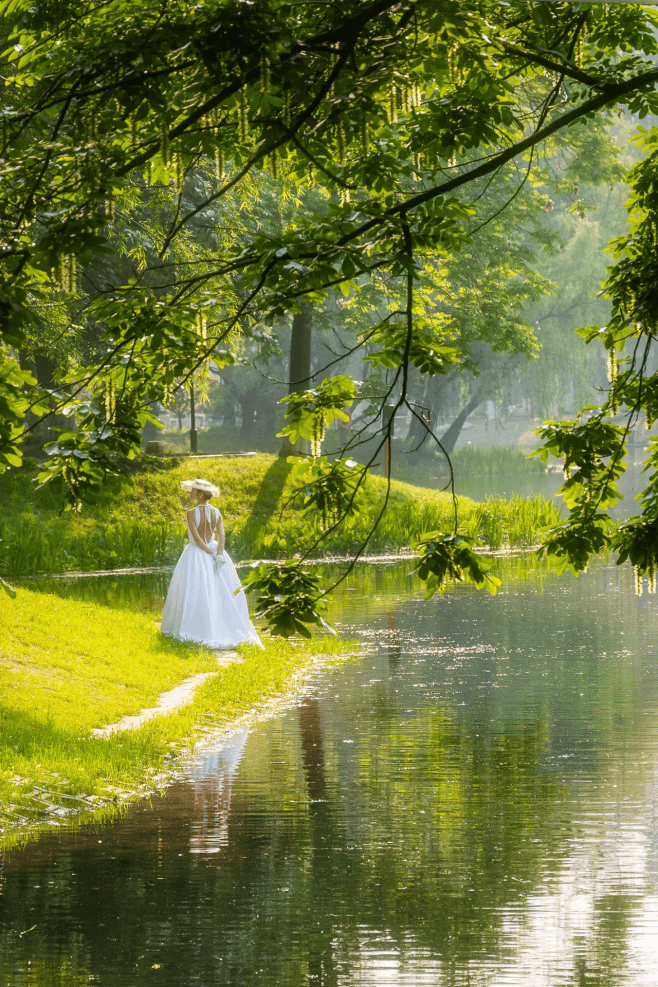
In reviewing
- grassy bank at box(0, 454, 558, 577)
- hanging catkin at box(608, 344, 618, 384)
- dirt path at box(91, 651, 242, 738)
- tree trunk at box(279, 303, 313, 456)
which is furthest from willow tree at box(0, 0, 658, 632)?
tree trunk at box(279, 303, 313, 456)

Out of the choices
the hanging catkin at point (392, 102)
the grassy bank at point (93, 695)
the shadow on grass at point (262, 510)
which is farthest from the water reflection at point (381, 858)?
the shadow on grass at point (262, 510)

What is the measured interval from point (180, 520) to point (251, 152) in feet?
69.4

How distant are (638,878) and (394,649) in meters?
9.05

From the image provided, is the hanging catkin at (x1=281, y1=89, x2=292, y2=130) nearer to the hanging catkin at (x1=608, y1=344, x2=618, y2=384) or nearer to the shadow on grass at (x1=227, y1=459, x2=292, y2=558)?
the hanging catkin at (x1=608, y1=344, x2=618, y2=384)

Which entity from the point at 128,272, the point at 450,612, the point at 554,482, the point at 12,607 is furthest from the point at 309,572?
the point at 554,482

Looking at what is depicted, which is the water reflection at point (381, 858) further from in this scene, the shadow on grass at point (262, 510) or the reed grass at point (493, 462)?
the reed grass at point (493, 462)

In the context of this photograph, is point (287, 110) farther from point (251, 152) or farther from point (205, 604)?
point (205, 604)

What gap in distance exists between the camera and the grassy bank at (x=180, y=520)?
24.0 m

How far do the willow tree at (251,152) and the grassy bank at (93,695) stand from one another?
9.84ft

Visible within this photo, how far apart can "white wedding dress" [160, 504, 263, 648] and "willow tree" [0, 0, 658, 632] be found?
8015mm

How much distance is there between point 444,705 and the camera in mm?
12852

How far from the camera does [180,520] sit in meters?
28.8

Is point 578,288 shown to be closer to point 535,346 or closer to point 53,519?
point 535,346

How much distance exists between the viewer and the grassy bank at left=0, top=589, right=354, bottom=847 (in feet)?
30.8
